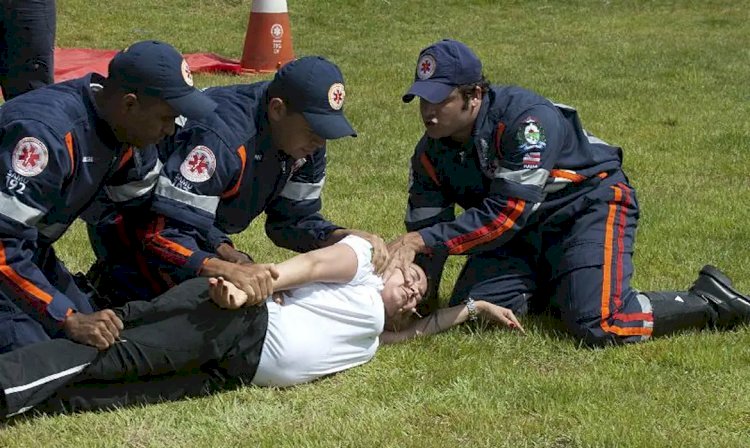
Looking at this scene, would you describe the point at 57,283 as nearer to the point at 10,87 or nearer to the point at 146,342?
the point at 146,342

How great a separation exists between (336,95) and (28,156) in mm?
1289

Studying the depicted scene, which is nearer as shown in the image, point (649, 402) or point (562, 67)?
point (649, 402)

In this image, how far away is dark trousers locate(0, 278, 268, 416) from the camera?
394 cm

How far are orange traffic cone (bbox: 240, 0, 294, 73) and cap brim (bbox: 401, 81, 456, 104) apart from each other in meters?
7.99

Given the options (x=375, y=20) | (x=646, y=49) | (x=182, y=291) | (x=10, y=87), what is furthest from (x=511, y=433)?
(x=375, y=20)

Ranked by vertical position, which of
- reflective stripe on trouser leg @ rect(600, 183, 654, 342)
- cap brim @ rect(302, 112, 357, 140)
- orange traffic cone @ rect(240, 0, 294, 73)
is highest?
cap brim @ rect(302, 112, 357, 140)

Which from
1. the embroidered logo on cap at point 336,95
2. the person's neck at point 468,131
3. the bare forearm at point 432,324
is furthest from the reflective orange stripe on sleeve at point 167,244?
the person's neck at point 468,131

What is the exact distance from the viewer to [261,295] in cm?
424

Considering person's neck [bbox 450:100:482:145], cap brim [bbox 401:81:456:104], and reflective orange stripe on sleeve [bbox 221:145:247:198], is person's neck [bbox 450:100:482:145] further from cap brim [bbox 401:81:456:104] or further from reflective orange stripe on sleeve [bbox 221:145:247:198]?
reflective orange stripe on sleeve [bbox 221:145:247:198]

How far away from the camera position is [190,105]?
13.7 feet

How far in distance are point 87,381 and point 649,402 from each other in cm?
209

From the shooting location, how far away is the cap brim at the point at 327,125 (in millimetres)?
4562

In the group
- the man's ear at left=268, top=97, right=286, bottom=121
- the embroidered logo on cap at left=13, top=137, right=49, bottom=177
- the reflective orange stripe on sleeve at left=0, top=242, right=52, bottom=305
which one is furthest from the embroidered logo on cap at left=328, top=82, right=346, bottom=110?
the reflective orange stripe on sleeve at left=0, top=242, right=52, bottom=305

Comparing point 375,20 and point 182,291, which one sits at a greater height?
point 182,291
